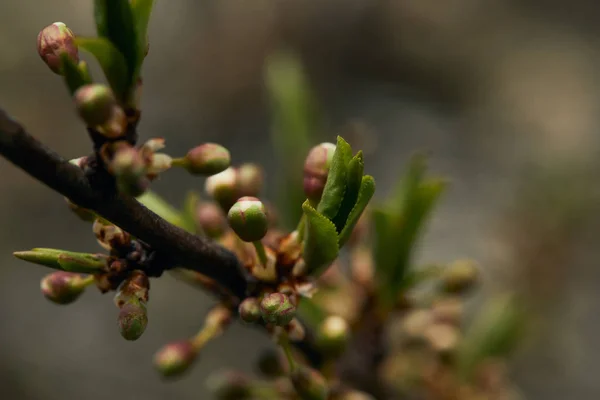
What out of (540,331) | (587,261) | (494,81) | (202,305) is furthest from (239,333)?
(494,81)

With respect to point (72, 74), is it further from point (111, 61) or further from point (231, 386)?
→ point (231, 386)

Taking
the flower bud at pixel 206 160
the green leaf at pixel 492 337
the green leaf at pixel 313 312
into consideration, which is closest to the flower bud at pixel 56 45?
the flower bud at pixel 206 160

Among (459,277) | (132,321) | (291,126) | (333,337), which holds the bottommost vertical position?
(132,321)

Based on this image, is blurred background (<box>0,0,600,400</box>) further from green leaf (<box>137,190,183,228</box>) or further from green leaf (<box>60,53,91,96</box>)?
green leaf (<box>60,53,91,96</box>)

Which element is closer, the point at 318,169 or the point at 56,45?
the point at 56,45

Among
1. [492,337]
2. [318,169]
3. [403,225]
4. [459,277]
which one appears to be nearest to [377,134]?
[492,337]

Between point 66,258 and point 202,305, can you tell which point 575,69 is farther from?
point 66,258

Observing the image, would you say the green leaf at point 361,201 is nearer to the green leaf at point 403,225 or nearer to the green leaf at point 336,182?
the green leaf at point 336,182
